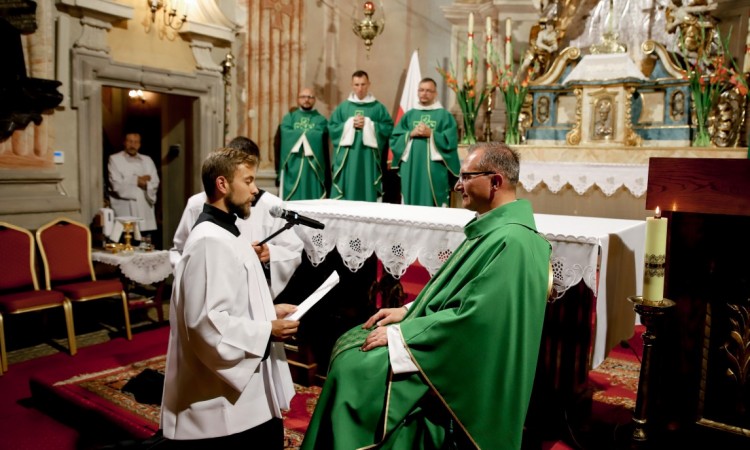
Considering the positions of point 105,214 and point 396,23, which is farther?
point 396,23

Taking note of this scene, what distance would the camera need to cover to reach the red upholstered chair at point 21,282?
4.54 metres

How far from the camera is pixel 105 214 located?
19.5ft

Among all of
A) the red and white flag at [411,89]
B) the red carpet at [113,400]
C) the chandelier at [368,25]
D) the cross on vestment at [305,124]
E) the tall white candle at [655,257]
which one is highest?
the chandelier at [368,25]

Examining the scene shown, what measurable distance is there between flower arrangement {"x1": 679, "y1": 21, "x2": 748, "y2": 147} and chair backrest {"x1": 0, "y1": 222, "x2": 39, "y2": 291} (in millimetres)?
6298

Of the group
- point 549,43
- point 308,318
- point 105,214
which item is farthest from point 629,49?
point 105,214

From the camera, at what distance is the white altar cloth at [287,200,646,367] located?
2.74m

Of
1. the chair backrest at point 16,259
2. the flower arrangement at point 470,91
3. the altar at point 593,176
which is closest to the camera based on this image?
the chair backrest at point 16,259

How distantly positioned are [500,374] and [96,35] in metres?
5.59

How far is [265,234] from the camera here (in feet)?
11.3

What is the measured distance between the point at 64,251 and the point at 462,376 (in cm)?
436

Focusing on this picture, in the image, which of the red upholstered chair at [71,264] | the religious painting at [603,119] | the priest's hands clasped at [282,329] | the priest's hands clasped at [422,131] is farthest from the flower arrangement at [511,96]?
the priest's hands clasped at [282,329]

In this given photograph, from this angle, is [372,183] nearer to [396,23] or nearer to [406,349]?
[396,23]

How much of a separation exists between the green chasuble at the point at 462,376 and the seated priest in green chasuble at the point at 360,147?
530cm

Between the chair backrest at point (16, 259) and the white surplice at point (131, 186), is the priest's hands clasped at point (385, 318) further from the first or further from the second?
the white surplice at point (131, 186)
